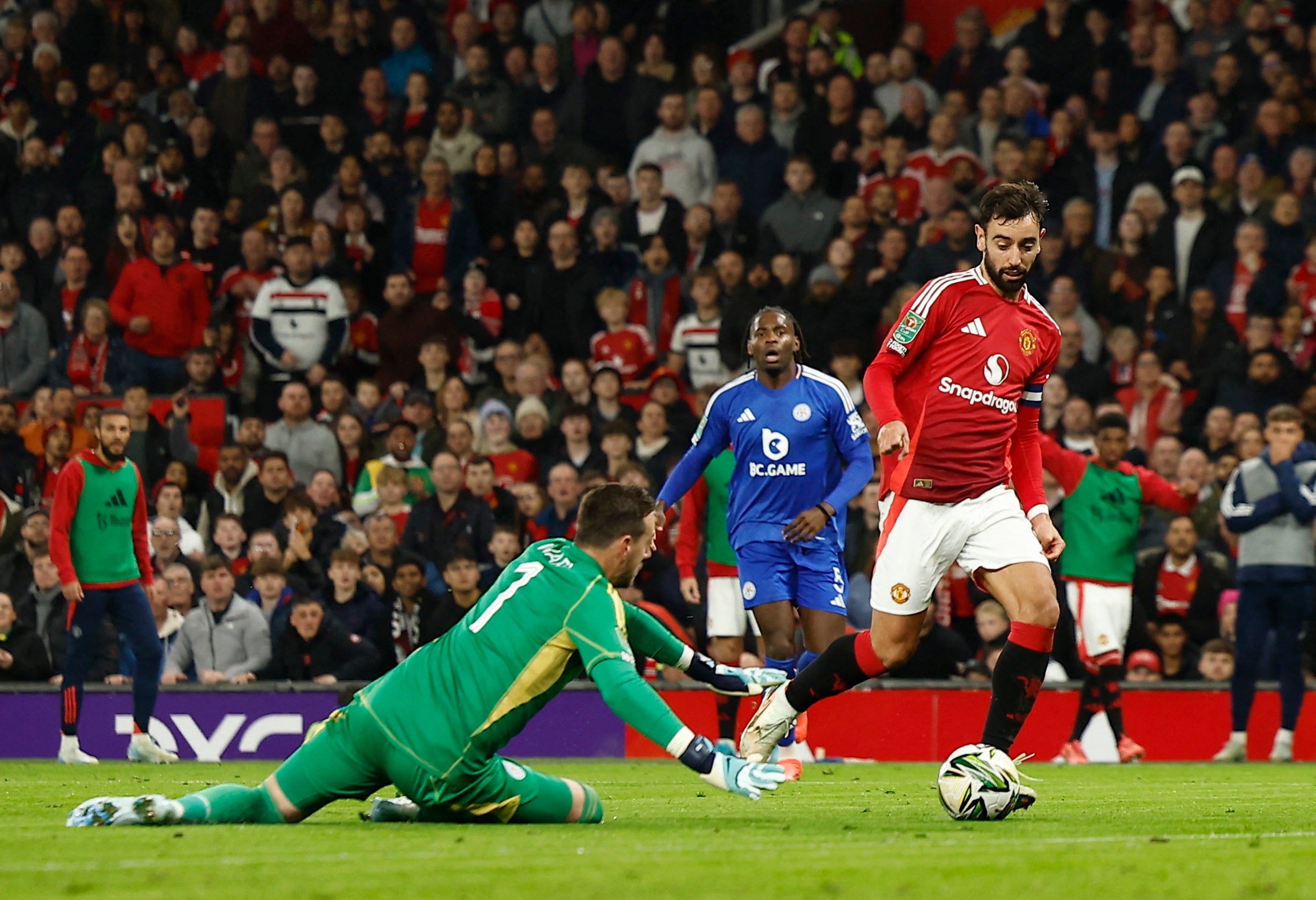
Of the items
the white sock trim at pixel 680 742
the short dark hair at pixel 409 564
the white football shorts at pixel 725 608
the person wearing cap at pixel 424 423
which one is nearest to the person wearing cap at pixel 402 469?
the person wearing cap at pixel 424 423

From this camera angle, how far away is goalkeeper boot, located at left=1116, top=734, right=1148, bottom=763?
39.5 feet

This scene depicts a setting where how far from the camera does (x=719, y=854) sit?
5.27 m

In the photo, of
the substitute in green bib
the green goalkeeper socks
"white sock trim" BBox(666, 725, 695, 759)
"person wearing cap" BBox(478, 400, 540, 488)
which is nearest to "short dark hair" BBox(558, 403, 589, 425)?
"person wearing cap" BBox(478, 400, 540, 488)

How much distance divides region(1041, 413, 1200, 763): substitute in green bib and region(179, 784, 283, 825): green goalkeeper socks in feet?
24.5

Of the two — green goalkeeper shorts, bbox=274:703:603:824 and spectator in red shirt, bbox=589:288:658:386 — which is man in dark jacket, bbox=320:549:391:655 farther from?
green goalkeeper shorts, bbox=274:703:603:824

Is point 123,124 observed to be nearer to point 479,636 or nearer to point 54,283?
point 54,283

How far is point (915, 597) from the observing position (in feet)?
23.1

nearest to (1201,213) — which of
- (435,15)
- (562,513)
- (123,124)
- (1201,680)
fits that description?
(1201,680)

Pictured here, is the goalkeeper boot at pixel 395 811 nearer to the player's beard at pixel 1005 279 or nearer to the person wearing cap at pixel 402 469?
the player's beard at pixel 1005 279

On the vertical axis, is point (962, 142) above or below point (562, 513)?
above

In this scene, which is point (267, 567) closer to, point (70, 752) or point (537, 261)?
point (70, 752)

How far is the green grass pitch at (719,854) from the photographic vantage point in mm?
4516

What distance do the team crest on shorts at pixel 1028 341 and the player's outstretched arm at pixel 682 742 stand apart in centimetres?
226

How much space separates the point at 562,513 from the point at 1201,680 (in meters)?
4.92
